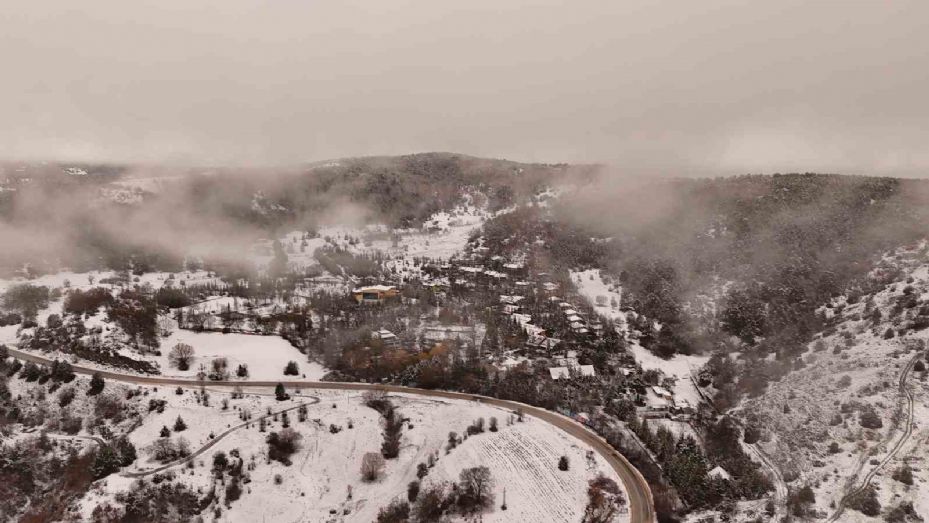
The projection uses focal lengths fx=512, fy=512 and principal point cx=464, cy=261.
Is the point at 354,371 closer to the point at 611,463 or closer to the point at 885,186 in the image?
the point at 611,463

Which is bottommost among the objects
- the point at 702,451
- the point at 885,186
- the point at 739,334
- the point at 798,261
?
the point at 702,451

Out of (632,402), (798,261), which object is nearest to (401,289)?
(632,402)

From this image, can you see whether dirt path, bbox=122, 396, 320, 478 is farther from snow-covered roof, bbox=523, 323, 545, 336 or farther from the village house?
snow-covered roof, bbox=523, 323, 545, 336

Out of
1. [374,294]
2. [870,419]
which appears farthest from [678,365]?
[374,294]

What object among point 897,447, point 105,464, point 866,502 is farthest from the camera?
point 105,464

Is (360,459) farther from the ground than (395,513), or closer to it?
farther from the ground

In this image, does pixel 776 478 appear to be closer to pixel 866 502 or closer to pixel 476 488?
pixel 866 502

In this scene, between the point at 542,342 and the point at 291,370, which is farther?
the point at 542,342
